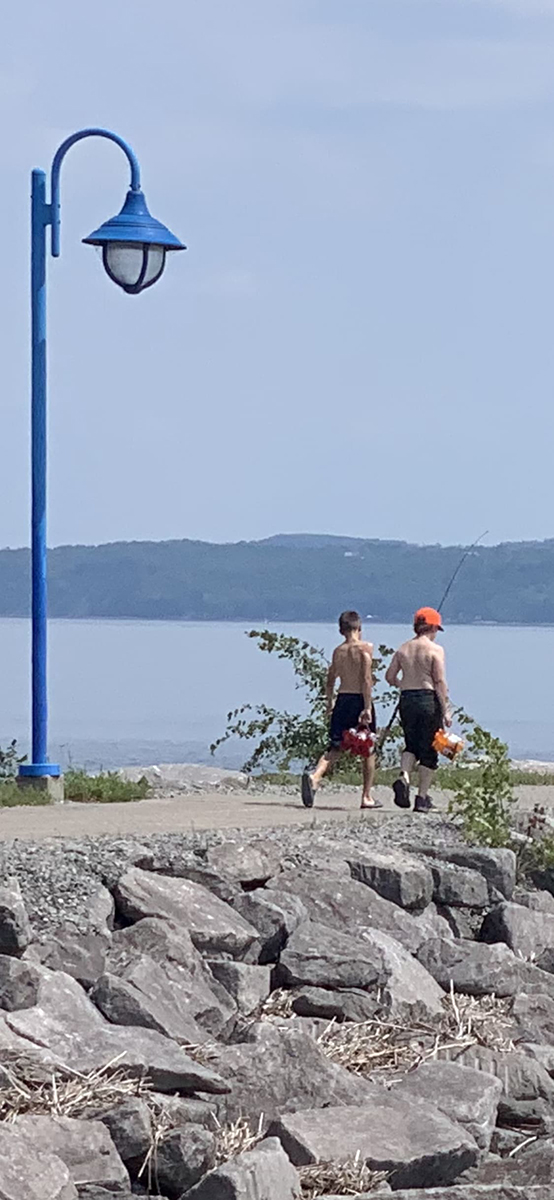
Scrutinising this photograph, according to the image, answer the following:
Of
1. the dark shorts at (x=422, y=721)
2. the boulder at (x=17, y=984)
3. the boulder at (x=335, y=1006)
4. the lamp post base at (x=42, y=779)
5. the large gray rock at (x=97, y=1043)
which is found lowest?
the boulder at (x=335, y=1006)

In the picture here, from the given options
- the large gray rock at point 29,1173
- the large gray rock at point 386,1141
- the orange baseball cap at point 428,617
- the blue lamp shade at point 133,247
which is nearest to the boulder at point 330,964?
the large gray rock at point 386,1141

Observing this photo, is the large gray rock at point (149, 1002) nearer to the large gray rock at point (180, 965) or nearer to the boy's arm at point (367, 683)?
the large gray rock at point (180, 965)

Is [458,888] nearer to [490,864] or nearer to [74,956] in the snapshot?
[490,864]

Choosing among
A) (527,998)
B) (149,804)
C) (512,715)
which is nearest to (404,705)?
(149,804)

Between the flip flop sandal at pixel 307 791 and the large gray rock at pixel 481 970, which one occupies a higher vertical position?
the flip flop sandal at pixel 307 791

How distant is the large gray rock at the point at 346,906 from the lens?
32.3ft

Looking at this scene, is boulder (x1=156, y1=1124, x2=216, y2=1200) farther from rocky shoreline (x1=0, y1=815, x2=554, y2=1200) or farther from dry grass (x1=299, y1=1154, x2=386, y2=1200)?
dry grass (x1=299, y1=1154, x2=386, y2=1200)

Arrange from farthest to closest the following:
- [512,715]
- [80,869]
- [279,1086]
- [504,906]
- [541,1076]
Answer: [512,715] → [504,906] → [80,869] → [541,1076] → [279,1086]

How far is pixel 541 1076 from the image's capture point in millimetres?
8883

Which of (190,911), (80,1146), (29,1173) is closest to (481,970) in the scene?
(190,911)

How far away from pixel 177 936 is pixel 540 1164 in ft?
6.76

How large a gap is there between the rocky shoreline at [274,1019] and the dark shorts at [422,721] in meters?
2.23

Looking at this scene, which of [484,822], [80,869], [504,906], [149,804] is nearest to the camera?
[80,869]

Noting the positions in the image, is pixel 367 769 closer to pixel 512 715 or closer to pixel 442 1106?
pixel 442 1106
